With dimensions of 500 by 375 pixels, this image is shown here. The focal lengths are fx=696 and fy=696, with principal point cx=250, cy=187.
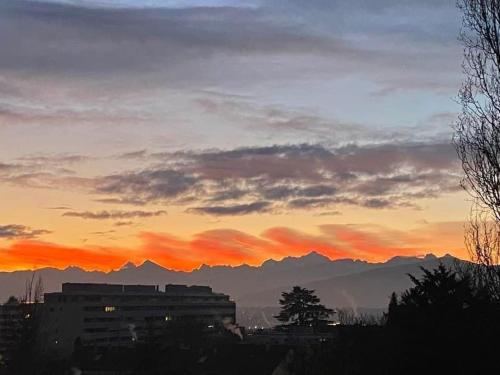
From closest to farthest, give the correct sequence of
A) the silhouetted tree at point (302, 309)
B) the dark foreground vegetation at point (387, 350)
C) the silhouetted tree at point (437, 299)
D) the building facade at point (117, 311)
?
A: the dark foreground vegetation at point (387, 350), the silhouetted tree at point (437, 299), the silhouetted tree at point (302, 309), the building facade at point (117, 311)

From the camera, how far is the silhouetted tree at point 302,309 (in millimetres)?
86312

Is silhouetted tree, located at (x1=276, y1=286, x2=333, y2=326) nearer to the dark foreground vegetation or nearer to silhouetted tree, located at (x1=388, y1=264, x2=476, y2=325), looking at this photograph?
the dark foreground vegetation

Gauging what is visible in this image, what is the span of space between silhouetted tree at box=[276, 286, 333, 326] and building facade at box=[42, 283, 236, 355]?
22.2 meters

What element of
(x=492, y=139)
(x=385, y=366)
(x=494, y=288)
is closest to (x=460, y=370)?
(x=385, y=366)

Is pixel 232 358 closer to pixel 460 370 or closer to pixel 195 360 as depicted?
pixel 195 360

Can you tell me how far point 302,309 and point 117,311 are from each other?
5670 centimetres

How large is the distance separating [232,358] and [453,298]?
38.2 meters

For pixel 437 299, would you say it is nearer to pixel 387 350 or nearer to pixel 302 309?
pixel 387 350

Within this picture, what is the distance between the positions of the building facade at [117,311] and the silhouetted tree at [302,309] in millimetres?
22248

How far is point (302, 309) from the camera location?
285ft

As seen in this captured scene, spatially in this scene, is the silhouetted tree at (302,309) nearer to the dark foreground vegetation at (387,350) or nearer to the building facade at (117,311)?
the dark foreground vegetation at (387,350)

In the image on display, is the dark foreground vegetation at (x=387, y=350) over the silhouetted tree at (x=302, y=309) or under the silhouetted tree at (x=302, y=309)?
under

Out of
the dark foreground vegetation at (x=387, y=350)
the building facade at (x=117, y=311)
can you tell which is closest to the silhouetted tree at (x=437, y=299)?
the dark foreground vegetation at (x=387, y=350)

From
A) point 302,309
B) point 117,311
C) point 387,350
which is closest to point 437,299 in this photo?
point 387,350
